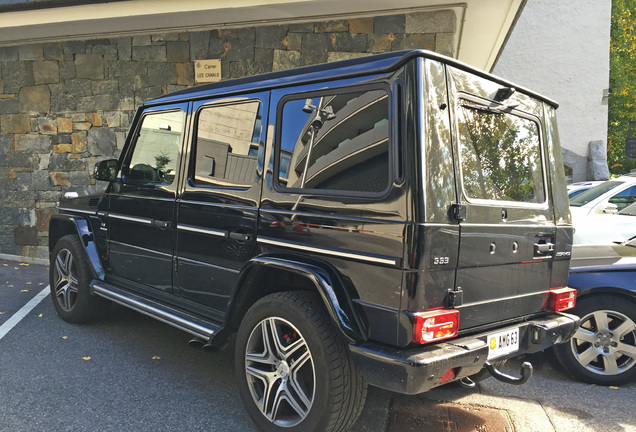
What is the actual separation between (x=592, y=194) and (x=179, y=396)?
7.17 metres

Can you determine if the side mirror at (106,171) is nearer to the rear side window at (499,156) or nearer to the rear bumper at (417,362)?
the rear bumper at (417,362)

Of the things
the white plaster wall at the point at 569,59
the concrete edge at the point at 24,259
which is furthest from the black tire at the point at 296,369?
the white plaster wall at the point at 569,59

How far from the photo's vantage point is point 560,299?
10.2ft

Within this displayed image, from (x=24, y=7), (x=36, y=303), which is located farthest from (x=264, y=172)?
(x=24, y=7)

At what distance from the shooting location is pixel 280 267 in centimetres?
268

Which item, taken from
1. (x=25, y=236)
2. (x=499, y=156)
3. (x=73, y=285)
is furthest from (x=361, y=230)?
→ (x=25, y=236)

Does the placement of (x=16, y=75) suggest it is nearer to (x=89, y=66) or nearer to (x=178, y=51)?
(x=89, y=66)

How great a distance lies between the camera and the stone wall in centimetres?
691

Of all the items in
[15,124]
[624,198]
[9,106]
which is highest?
[9,106]

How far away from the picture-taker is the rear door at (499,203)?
2547 millimetres

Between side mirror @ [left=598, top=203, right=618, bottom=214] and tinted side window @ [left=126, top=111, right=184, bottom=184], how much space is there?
6392mm

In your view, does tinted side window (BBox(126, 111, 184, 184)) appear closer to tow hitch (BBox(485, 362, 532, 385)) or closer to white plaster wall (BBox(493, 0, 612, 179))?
tow hitch (BBox(485, 362, 532, 385))

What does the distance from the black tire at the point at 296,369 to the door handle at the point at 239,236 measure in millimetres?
393

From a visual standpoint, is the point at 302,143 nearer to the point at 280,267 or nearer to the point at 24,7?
the point at 280,267
